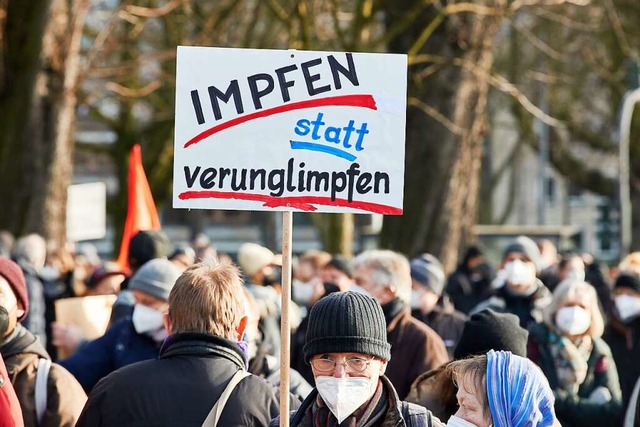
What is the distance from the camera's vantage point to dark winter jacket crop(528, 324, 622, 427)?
6832 millimetres

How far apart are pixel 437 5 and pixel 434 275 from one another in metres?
6.78

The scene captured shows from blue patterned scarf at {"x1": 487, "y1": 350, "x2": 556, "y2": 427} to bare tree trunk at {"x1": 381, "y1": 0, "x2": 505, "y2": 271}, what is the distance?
11.6 meters

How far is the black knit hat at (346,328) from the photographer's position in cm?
433

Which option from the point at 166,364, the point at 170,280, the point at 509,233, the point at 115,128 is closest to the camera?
the point at 166,364

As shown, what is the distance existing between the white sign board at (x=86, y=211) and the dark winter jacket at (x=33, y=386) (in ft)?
48.1

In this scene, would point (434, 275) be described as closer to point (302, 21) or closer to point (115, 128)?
point (302, 21)

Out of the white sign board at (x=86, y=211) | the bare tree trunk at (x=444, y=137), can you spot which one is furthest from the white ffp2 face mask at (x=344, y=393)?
the white sign board at (x=86, y=211)

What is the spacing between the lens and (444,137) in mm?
16109

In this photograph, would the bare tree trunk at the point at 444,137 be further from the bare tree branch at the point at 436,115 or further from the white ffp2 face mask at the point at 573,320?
the white ffp2 face mask at the point at 573,320

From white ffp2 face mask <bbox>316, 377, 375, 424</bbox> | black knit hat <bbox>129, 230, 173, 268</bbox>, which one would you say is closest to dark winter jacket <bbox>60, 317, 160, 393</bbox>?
black knit hat <bbox>129, 230, 173, 268</bbox>

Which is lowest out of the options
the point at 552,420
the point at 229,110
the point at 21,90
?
the point at 552,420

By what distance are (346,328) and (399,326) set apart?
120 inches

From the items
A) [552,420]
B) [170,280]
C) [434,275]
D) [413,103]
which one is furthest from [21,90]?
[552,420]

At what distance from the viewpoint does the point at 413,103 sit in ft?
51.2
